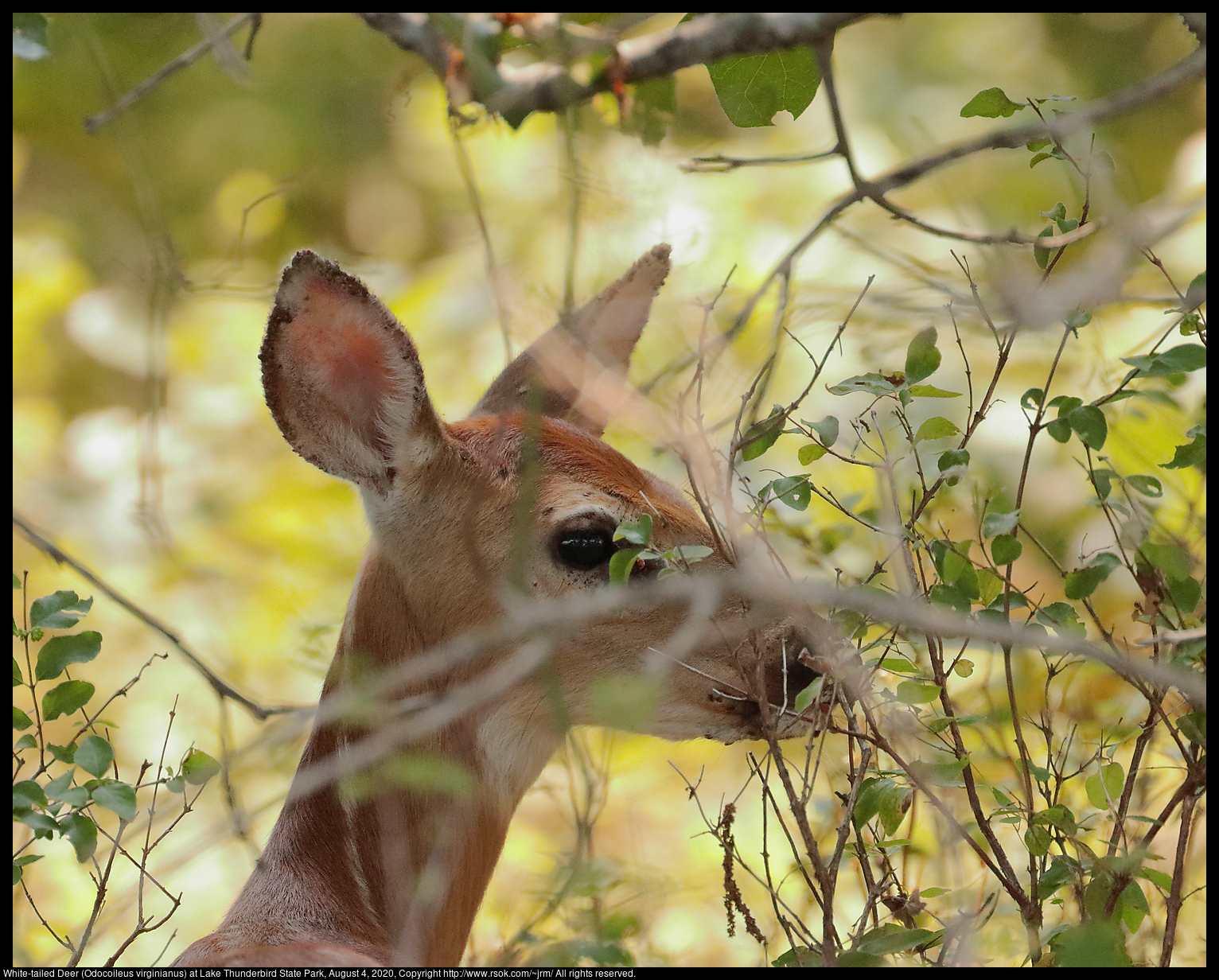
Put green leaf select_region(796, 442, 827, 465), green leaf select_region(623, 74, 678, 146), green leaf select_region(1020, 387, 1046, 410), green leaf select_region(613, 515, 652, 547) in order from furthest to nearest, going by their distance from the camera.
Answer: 1. green leaf select_region(623, 74, 678, 146)
2. green leaf select_region(796, 442, 827, 465)
3. green leaf select_region(1020, 387, 1046, 410)
4. green leaf select_region(613, 515, 652, 547)

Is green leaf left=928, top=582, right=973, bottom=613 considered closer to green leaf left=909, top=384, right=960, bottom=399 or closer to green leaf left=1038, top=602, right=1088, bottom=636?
green leaf left=1038, top=602, right=1088, bottom=636

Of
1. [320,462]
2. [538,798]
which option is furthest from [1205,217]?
[538,798]

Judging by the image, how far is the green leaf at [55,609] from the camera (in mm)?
2713

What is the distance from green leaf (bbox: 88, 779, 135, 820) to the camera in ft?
8.13

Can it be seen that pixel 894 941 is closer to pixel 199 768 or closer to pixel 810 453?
pixel 810 453

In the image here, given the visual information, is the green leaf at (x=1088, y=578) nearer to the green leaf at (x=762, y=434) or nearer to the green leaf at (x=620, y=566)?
the green leaf at (x=762, y=434)

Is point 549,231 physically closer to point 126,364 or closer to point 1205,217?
point 1205,217

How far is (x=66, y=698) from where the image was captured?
2.74 meters

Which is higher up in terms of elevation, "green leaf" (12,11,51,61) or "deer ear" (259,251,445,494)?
"green leaf" (12,11,51,61)

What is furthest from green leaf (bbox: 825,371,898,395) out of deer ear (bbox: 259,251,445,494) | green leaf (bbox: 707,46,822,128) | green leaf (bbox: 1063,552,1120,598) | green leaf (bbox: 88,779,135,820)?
green leaf (bbox: 88,779,135,820)

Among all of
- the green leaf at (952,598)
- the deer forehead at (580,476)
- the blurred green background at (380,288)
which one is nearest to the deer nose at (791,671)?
the blurred green background at (380,288)

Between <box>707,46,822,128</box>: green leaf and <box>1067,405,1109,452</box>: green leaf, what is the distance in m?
1.05

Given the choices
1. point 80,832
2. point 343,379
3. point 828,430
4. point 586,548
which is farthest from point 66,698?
point 828,430

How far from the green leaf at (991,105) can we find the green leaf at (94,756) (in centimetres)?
234
